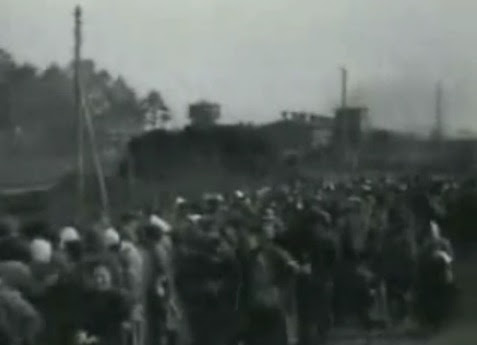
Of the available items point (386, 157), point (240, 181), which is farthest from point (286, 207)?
point (386, 157)

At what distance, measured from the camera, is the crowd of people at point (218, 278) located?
39.3 ft

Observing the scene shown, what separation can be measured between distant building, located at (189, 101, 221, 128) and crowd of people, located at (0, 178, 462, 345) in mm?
28102

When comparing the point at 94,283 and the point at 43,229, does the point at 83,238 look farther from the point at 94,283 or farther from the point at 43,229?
the point at 94,283

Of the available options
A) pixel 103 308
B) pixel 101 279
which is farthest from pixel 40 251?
pixel 103 308

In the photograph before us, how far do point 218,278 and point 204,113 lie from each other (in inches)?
1431

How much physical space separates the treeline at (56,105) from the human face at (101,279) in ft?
112

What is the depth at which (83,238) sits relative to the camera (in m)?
14.1

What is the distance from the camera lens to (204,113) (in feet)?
167

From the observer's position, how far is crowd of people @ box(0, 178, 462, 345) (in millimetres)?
11977

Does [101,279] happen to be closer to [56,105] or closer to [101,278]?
[101,278]

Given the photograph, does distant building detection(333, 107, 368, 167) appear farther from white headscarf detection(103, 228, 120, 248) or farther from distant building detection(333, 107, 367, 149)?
white headscarf detection(103, 228, 120, 248)

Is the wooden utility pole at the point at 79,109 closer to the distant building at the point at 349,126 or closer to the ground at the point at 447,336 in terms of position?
the ground at the point at 447,336

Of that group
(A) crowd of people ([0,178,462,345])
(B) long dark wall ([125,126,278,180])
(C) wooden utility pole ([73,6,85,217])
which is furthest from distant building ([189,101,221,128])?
(A) crowd of people ([0,178,462,345])

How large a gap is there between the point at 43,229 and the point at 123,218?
104 inches
